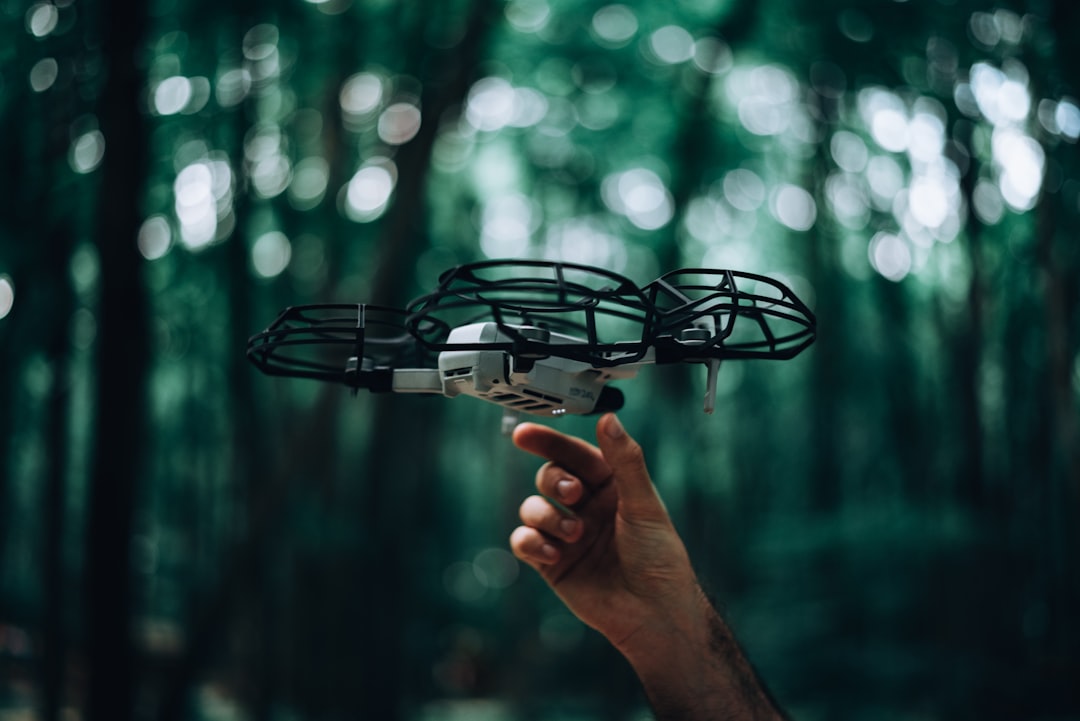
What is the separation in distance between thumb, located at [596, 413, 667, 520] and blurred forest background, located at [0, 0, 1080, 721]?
3.58 m

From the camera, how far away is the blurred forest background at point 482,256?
6.32 metres

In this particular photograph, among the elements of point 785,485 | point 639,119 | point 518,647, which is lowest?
point 518,647

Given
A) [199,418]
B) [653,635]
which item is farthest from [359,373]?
[199,418]

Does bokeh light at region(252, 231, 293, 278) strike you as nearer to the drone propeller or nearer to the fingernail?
the fingernail

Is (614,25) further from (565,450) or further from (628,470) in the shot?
(628,470)

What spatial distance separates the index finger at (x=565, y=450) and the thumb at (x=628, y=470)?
0.21ft

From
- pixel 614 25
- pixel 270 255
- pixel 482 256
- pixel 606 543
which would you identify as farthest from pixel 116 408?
pixel 482 256

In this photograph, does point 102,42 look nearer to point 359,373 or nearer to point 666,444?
point 359,373

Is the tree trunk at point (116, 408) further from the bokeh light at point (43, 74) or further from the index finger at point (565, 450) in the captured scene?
the index finger at point (565, 450)

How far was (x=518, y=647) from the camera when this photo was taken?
12148 mm

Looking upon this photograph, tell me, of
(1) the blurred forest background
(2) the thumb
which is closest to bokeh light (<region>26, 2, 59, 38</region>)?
(1) the blurred forest background

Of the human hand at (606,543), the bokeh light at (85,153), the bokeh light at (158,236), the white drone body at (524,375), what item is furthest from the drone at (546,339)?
the bokeh light at (158,236)

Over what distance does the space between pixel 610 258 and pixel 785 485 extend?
5.61 metres

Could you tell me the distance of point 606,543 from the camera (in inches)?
68.0
